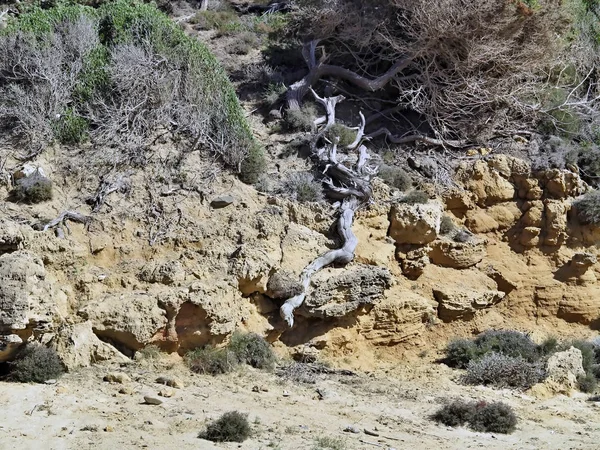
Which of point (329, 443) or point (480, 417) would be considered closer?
point (329, 443)

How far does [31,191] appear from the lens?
11602 mm

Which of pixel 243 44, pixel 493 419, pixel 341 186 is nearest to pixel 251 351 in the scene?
pixel 493 419

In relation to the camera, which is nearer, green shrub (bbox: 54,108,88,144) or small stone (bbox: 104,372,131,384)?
small stone (bbox: 104,372,131,384)

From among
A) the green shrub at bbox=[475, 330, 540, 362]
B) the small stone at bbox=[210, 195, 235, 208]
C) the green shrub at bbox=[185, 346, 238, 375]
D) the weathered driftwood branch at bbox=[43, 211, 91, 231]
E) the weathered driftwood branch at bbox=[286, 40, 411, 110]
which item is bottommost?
the green shrub at bbox=[185, 346, 238, 375]

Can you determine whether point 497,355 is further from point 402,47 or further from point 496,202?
point 402,47

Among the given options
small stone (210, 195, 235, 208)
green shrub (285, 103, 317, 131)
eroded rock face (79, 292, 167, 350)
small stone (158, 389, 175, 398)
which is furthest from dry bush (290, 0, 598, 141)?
small stone (158, 389, 175, 398)

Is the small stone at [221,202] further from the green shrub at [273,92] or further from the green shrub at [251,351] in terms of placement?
the green shrub at [273,92]

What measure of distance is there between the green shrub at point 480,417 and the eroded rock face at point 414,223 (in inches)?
149

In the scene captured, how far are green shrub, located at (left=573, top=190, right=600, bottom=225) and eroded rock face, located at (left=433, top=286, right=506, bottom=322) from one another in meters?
2.21

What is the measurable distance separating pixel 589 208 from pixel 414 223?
324cm

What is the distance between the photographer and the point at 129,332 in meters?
10.5

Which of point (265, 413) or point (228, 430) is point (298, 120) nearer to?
point (265, 413)

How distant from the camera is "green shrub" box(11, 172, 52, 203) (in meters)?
11.6

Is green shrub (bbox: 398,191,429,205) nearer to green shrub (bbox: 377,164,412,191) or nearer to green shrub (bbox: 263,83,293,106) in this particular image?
green shrub (bbox: 377,164,412,191)
